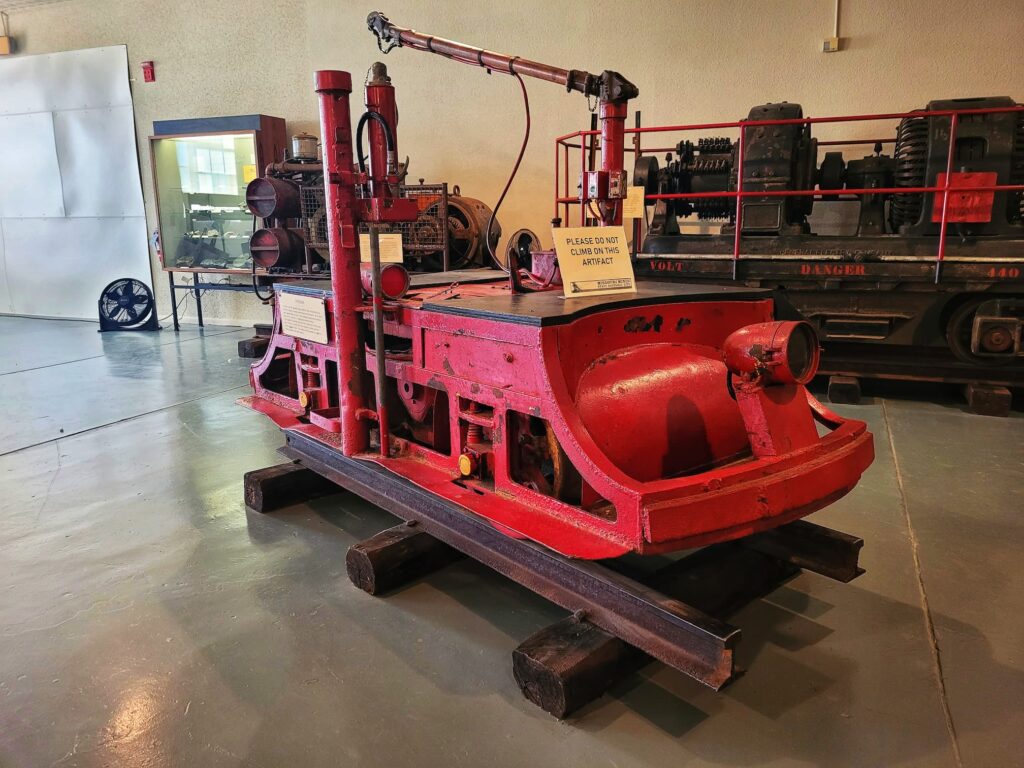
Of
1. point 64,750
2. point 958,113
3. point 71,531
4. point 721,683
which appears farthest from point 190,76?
point 721,683

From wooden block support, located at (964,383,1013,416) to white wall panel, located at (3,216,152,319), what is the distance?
9773 millimetres

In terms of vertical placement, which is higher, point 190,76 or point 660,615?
point 190,76


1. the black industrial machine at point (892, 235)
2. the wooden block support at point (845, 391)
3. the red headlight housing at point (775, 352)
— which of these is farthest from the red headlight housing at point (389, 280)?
the wooden block support at point (845, 391)

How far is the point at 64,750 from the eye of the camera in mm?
1801

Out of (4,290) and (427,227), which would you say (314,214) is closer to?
(427,227)

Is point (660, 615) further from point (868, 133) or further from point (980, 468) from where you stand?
point (868, 133)

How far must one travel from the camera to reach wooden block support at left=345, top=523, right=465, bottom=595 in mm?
2490

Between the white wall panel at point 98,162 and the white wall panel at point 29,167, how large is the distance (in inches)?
6.9

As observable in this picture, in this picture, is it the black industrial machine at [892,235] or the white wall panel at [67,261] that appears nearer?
the black industrial machine at [892,235]

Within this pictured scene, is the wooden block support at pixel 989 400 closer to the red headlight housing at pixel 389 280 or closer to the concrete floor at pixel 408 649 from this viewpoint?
the concrete floor at pixel 408 649

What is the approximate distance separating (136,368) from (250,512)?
4.04 metres

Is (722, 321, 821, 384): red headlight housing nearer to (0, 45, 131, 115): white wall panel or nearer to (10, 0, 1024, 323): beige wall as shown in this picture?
(10, 0, 1024, 323): beige wall

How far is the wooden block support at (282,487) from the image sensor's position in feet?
10.7

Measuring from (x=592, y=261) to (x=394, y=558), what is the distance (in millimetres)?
1267
